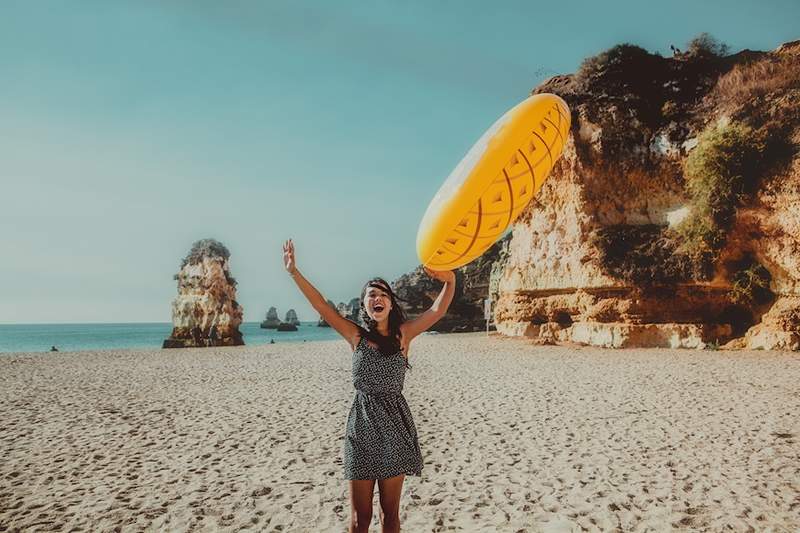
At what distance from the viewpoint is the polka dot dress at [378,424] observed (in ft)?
9.76

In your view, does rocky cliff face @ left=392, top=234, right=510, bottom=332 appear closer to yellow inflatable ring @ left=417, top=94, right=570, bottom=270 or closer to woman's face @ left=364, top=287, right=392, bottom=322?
yellow inflatable ring @ left=417, top=94, right=570, bottom=270

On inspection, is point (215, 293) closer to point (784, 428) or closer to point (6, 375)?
point (6, 375)

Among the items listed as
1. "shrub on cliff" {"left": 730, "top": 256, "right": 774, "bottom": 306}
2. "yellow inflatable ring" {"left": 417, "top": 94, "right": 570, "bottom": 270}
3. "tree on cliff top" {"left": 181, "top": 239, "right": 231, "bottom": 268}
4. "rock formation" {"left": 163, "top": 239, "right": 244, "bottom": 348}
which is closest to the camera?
"yellow inflatable ring" {"left": 417, "top": 94, "right": 570, "bottom": 270}

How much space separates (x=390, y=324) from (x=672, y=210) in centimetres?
2408

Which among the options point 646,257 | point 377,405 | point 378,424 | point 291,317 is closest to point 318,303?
point 377,405

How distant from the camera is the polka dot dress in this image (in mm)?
2975

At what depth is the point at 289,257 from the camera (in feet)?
11.0

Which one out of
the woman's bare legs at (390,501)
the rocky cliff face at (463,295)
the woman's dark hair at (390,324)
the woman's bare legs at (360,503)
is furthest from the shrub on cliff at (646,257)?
the rocky cliff face at (463,295)

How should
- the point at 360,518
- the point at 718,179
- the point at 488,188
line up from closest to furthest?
the point at 360,518 → the point at 488,188 → the point at 718,179

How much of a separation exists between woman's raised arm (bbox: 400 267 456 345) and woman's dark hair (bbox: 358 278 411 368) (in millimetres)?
69

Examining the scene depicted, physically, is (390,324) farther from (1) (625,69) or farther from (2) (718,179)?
(1) (625,69)

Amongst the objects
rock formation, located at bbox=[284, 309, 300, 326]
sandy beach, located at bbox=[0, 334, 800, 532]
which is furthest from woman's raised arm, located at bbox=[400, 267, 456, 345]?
rock formation, located at bbox=[284, 309, 300, 326]

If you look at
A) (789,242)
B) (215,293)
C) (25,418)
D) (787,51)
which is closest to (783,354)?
(789,242)

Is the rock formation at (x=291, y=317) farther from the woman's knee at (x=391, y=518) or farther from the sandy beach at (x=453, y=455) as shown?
the woman's knee at (x=391, y=518)
